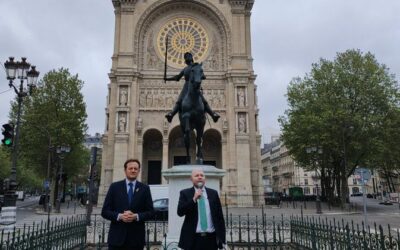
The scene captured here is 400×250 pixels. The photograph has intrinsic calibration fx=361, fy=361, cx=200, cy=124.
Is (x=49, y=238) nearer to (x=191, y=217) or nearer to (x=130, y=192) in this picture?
(x=130, y=192)

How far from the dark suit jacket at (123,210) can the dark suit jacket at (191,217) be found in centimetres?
58

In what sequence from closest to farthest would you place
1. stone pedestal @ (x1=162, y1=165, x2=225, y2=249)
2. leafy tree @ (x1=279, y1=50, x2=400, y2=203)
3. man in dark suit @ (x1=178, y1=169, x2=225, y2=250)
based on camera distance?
man in dark suit @ (x1=178, y1=169, x2=225, y2=250) → stone pedestal @ (x1=162, y1=165, x2=225, y2=249) → leafy tree @ (x1=279, y1=50, x2=400, y2=203)

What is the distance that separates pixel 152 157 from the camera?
44.8 m

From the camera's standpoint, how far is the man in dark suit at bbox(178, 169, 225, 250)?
5113mm

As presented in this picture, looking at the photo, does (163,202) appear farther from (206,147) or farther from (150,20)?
(150,20)

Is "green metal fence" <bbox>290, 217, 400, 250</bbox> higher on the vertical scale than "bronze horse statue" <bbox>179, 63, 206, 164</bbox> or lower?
lower

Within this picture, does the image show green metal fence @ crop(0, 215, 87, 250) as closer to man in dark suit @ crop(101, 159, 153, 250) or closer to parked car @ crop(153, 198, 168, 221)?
man in dark suit @ crop(101, 159, 153, 250)

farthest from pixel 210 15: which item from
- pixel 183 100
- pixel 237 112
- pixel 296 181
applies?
pixel 296 181

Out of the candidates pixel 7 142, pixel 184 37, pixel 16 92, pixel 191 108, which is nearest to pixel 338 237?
pixel 191 108

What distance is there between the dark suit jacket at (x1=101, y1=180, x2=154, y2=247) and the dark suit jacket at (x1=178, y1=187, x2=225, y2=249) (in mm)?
581

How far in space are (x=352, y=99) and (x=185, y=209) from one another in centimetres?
3474

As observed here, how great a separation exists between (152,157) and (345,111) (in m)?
22.9

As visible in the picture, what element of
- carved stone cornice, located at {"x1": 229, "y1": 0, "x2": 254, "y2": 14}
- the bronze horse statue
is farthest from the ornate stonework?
the bronze horse statue

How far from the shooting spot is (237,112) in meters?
41.2
